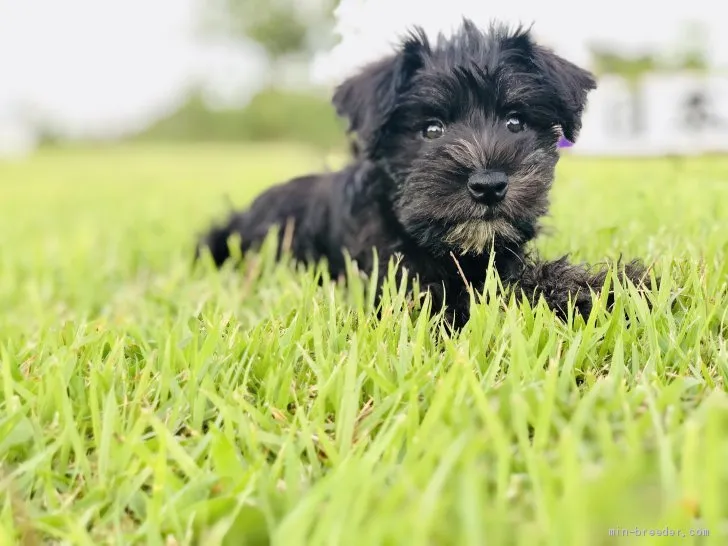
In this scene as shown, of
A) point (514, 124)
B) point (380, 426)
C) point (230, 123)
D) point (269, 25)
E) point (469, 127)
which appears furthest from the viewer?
point (230, 123)

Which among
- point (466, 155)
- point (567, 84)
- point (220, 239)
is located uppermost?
point (567, 84)

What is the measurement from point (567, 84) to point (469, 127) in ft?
1.52

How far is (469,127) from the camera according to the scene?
2830 mm

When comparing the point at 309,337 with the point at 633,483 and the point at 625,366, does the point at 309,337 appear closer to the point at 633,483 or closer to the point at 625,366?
the point at 625,366

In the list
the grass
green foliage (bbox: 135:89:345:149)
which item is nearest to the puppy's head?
the grass

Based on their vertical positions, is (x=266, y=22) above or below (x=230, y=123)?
above

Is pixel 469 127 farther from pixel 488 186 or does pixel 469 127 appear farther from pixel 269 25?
pixel 269 25

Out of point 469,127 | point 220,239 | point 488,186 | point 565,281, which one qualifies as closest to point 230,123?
point 220,239

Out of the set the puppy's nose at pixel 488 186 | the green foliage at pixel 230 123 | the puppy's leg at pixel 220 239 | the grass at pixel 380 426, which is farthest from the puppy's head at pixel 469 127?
the green foliage at pixel 230 123

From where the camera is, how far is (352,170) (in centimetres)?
369

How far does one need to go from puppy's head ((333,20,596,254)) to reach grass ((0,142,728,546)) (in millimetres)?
453

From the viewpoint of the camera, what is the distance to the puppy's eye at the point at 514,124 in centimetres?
292

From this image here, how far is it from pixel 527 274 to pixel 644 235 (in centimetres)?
103

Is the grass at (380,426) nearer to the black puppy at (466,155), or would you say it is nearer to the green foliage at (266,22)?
the black puppy at (466,155)
